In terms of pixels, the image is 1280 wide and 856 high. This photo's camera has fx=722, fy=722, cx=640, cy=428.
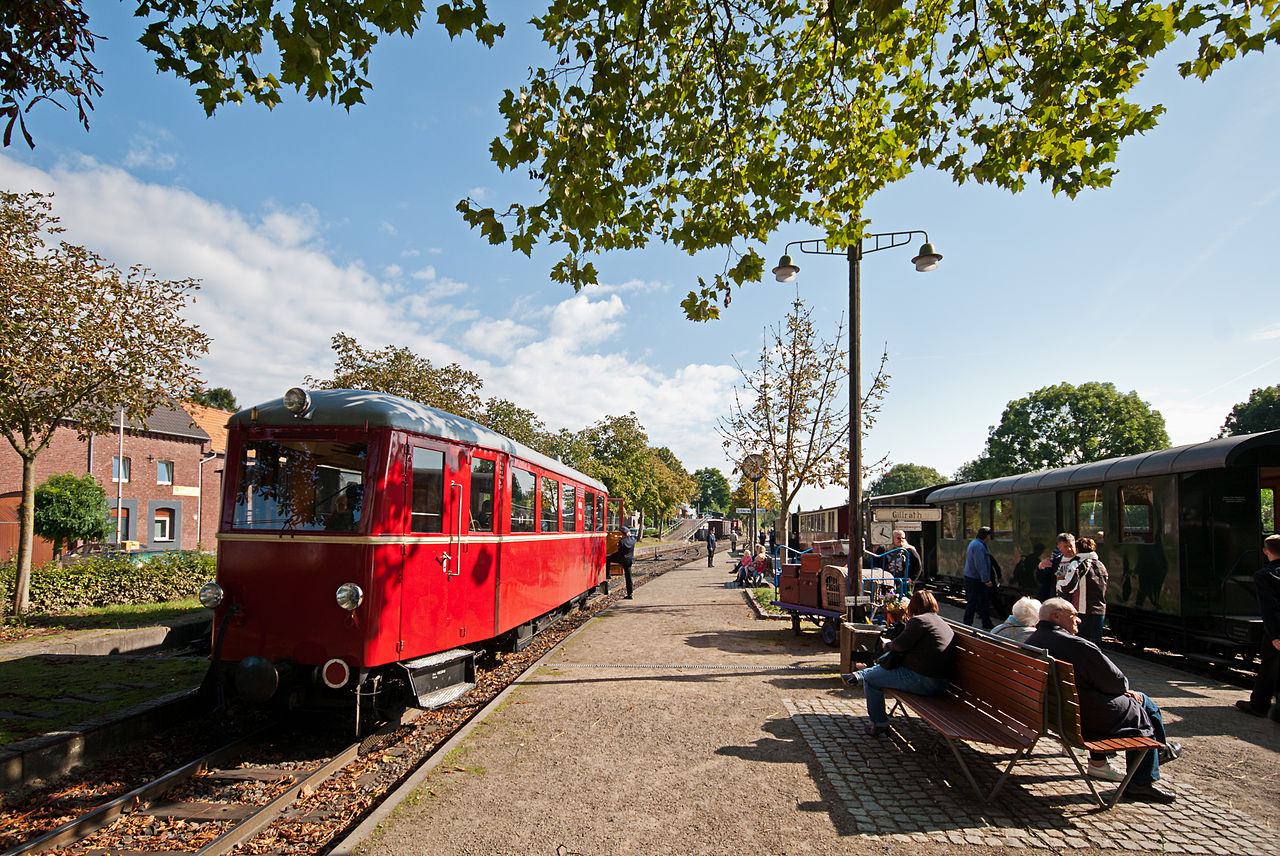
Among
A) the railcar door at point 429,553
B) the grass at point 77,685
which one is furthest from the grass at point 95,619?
the railcar door at point 429,553

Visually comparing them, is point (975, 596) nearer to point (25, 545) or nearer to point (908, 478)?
point (25, 545)

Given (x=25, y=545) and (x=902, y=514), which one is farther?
(x=25, y=545)

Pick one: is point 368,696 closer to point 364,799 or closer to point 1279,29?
point 364,799

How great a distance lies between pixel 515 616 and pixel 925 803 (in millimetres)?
5715

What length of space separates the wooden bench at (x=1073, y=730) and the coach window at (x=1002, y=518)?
10.8 m

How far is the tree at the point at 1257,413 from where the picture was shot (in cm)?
4769

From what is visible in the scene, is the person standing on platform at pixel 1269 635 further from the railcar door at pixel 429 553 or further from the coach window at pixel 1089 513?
the railcar door at pixel 429 553

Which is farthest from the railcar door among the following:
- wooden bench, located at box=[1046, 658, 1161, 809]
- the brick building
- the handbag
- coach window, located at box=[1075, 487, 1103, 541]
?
the brick building

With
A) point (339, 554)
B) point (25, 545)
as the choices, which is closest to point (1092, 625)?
point (339, 554)

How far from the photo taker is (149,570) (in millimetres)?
15133

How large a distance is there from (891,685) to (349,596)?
459cm

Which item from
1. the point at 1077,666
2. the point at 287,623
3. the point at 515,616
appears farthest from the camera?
the point at 515,616

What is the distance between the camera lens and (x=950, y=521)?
1820 cm

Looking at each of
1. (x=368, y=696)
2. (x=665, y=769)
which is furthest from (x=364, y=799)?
(x=665, y=769)
